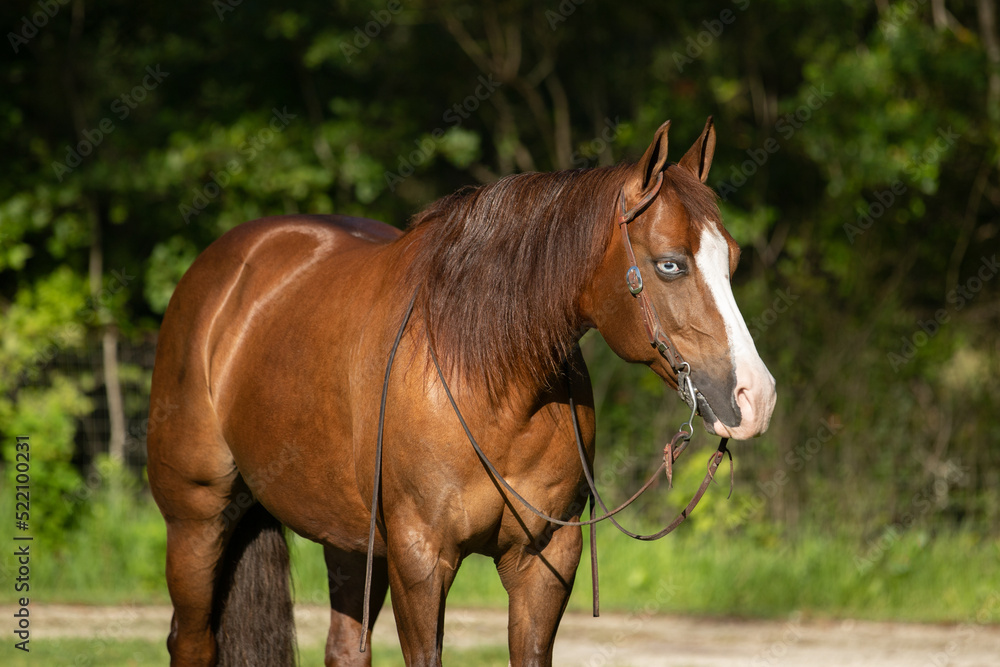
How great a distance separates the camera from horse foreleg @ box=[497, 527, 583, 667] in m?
2.91

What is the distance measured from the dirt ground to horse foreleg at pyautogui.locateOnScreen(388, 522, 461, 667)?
9.15 feet

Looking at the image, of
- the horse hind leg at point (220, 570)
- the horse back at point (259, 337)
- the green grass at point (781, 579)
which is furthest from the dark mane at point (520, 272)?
the green grass at point (781, 579)

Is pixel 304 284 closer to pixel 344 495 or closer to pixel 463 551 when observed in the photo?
pixel 344 495

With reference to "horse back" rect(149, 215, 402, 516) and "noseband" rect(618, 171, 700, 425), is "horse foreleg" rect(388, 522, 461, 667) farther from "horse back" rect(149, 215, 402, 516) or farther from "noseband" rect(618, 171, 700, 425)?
"noseband" rect(618, 171, 700, 425)

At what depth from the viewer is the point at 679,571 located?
6961 mm

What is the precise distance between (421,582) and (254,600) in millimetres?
1414

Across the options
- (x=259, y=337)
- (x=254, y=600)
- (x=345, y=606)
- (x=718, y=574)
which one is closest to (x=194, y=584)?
(x=254, y=600)

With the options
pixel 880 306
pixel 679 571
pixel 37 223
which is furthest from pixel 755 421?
pixel 37 223

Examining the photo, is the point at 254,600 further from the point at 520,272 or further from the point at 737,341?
the point at 737,341

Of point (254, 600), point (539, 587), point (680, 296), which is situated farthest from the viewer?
point (254, 600)

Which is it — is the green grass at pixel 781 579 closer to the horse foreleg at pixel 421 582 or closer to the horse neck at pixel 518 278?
the horse foreleg at pixel 421 582

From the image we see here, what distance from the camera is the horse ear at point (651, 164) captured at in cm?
247

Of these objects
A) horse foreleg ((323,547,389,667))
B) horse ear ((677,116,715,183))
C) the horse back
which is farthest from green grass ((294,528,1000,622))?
horse ear ((677,116,715,183))

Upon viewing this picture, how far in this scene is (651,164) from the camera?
2523 mm
